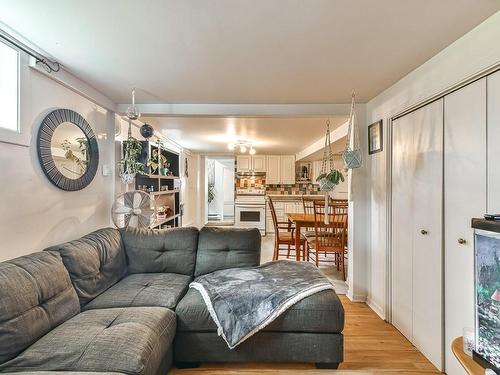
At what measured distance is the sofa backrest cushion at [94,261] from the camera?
1.96m

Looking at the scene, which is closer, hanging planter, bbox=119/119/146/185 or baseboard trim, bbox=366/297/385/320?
baseboard trim, bbox=366/297/385/320

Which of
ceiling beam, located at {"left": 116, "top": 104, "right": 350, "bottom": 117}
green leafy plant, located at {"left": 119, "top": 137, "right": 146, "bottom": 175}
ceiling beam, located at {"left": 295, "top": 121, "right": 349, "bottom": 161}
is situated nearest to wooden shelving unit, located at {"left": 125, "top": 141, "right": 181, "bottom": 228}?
green leafy plant, located at {"left": 119, "top": 137, "right": 146, "bottom": 175}

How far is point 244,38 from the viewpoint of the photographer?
1730mm

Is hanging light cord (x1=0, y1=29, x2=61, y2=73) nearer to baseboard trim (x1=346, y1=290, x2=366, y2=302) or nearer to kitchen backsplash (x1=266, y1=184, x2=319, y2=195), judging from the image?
baseboard trim (x1=346, y1=290, x2=366, y2=302)

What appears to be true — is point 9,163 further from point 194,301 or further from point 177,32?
point 194,301

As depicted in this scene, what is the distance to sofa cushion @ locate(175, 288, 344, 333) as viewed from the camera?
1938mm

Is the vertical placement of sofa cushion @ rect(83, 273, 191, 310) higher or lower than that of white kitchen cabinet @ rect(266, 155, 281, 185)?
lower

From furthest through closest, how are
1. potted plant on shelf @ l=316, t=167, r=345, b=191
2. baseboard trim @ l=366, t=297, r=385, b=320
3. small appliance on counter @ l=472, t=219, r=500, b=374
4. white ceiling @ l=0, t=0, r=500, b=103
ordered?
potted plant on shelf @ l=316, t=167, r=345, b=191 → baseboard trim @ l=366, t=297, r=385, b=320 → white ceiling @ l=0, t=0, r=500, b=103 → small appliance on counter @ l=472, t=219, r=500, b=374

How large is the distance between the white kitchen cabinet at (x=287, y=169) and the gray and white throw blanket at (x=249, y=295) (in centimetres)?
532

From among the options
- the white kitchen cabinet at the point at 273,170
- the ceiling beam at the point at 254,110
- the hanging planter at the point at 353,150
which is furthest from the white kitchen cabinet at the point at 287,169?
the hanging planter at the point at 353,150

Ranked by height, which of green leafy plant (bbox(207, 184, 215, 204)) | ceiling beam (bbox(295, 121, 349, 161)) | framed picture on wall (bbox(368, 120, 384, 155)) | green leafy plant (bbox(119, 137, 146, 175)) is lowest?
green leafy plant (bbox(207, 184, 215, 204))

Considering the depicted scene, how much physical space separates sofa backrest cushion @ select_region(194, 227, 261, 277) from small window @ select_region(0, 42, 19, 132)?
1.71m

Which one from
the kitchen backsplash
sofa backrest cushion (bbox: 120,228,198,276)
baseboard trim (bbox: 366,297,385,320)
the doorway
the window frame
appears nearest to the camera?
the window frame

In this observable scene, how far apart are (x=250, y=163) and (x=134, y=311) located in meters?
6.20
